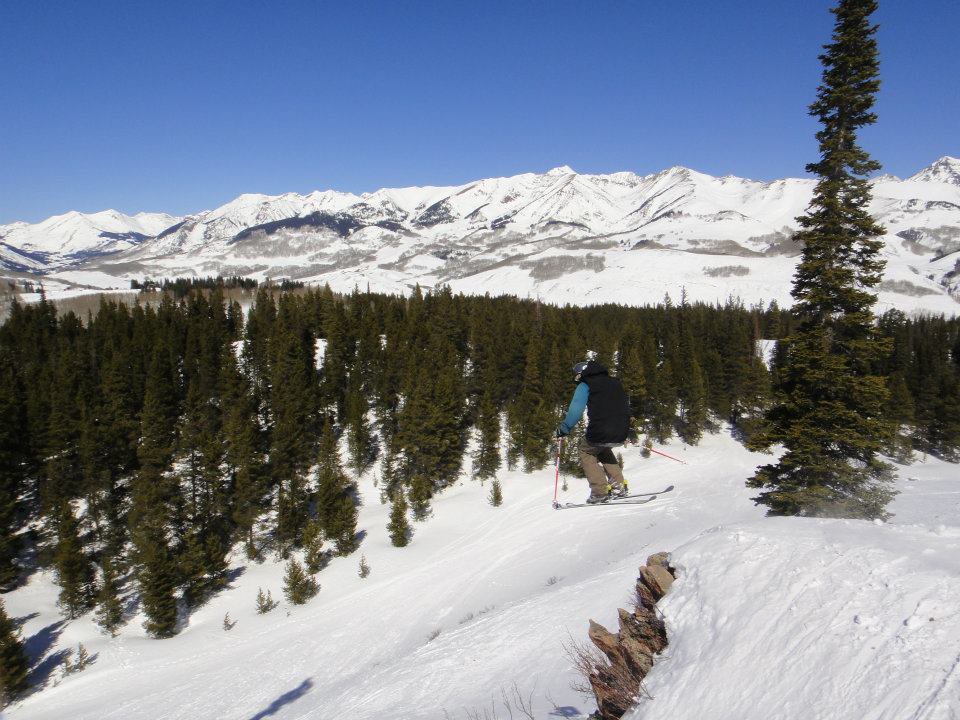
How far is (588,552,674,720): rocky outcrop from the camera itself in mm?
6402

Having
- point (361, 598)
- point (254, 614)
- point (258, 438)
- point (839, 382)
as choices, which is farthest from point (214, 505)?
point (839, 382)

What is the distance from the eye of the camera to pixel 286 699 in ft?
57.9

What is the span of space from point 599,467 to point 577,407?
8.05 ft

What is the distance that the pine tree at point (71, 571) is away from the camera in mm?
33062

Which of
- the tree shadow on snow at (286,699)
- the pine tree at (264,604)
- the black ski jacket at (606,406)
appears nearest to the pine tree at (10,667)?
the pine tree at (264,604)

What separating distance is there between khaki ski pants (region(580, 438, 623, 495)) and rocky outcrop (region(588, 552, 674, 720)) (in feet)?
15.1

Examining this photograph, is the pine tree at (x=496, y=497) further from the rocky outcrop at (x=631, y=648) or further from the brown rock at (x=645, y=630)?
the brown rock at (x=645, y=630)

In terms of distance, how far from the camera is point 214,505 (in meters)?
41.8

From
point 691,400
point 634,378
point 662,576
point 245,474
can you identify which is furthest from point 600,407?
point 691,400

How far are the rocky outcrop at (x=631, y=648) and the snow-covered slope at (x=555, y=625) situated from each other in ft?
1.07

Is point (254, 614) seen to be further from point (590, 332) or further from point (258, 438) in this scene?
point (590, 332)

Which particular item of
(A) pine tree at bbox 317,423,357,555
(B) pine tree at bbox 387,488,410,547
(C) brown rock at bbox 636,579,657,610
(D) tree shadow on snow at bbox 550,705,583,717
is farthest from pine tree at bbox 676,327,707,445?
(D) tree shadow on snow at bbox 550,705,583,717

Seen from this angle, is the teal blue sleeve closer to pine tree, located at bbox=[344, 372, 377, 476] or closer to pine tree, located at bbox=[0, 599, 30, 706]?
pine tree, located at bbox=[0, 599, 30, 706]

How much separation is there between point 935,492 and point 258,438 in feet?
174
